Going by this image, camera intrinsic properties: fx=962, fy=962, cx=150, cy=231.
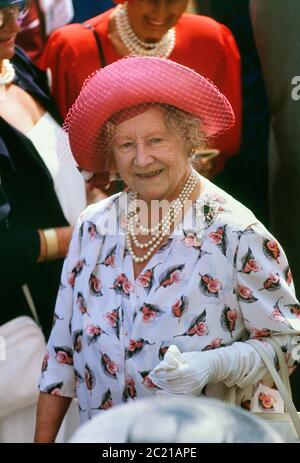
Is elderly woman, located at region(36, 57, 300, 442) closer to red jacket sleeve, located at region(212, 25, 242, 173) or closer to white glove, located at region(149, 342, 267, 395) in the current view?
white glove, located at region(149, 342, 267, 395)

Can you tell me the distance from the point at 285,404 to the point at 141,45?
1.60 metres

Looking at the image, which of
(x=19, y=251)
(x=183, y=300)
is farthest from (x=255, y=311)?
(x=19, y=251)

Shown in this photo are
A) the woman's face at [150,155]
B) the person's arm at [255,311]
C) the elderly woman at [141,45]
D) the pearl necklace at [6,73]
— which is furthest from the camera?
the elderly woman at [141,45]

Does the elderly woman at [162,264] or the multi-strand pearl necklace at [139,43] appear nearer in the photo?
the elderly woman at [162,264]

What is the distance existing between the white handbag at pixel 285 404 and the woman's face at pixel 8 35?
1323 millimetres

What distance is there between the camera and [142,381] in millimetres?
2518

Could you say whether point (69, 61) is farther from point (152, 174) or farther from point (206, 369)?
point (206, 369)

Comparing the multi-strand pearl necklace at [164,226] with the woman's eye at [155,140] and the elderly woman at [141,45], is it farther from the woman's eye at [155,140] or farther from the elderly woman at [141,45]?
the elderly woman at [141,45]

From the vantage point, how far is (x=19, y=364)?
3154mm

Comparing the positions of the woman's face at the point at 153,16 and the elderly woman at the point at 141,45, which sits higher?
the woman's face at the point at 153,16

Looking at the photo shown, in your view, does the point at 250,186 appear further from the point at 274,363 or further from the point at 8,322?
the point at 274,363

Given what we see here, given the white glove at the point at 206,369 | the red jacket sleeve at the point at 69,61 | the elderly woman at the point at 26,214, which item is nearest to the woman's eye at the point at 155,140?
the white glove at the point at 206,369

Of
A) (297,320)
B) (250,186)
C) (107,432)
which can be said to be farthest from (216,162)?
(107,432)

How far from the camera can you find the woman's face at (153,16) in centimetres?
336
